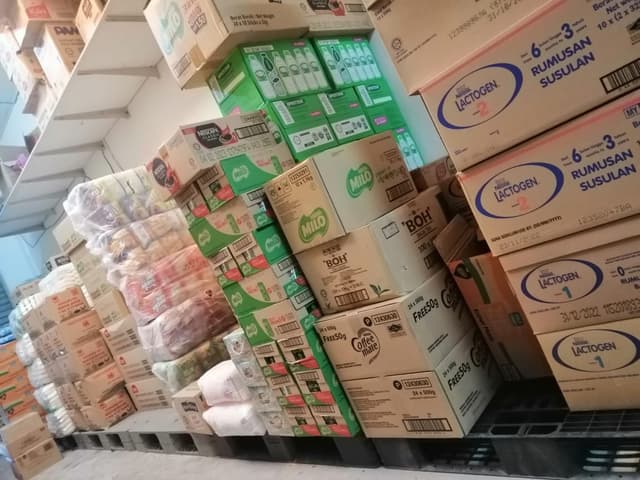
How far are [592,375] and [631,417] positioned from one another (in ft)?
0.44

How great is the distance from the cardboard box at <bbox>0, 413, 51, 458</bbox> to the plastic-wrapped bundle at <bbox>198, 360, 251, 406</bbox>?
8.54ft

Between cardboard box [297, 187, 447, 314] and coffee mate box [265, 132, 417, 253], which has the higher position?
coffee mate box [265, 132, 417, 253]

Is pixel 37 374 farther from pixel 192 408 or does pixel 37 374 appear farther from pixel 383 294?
pixel 383 294

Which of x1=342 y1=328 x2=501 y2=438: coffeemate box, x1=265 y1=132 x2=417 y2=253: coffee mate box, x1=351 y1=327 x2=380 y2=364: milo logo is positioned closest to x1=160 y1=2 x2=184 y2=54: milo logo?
x1=265 y1=132 x2=417 y2=253: coffee mate box

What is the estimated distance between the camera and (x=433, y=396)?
1.64 metres

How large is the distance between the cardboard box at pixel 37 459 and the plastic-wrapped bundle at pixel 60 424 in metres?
0.17

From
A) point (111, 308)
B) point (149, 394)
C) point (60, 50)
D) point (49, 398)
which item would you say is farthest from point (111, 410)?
point (60, 50)

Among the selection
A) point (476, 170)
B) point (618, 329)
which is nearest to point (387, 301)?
point (476, 170)

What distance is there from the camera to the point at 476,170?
1.39m

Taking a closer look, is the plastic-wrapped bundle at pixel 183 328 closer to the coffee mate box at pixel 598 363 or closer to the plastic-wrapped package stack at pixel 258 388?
the plastic-wrapped package stack at pixel 258 388

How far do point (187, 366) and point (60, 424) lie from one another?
2.42m

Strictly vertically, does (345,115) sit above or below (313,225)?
above

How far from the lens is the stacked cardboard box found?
4051 mm

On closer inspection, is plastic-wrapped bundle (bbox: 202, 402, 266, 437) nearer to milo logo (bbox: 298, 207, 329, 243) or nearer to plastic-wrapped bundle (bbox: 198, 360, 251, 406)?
plastic-wrapped bundle (bbox: 198, 360, 251, 406)
